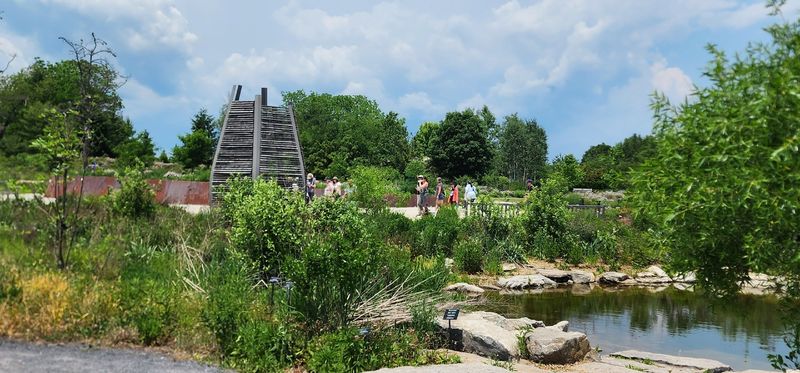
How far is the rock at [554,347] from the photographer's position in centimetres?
686

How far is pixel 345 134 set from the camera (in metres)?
61.3

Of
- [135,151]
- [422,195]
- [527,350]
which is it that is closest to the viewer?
[527,350]

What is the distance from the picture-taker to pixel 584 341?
7.31 m

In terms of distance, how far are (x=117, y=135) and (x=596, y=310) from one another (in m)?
44.6

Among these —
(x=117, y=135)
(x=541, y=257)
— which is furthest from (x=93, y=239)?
(x=117, y=135)

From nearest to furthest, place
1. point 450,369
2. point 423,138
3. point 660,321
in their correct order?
point 450,369 → point 660,321 → point 423,138

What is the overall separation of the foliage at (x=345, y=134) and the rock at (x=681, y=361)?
121ft

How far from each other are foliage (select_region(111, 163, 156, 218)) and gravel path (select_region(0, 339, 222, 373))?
18.7 ft

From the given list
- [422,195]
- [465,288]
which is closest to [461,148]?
[422,195]

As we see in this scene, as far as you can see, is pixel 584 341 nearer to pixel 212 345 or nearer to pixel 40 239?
pixel 212 345

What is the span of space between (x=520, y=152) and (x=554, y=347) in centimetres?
5076

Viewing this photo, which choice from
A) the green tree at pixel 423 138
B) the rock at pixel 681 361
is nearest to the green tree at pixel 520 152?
the green tree at pixel 423 138

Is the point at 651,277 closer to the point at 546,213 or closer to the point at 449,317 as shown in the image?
the point at 546,213

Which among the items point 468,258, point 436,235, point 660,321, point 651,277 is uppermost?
point 436,235
